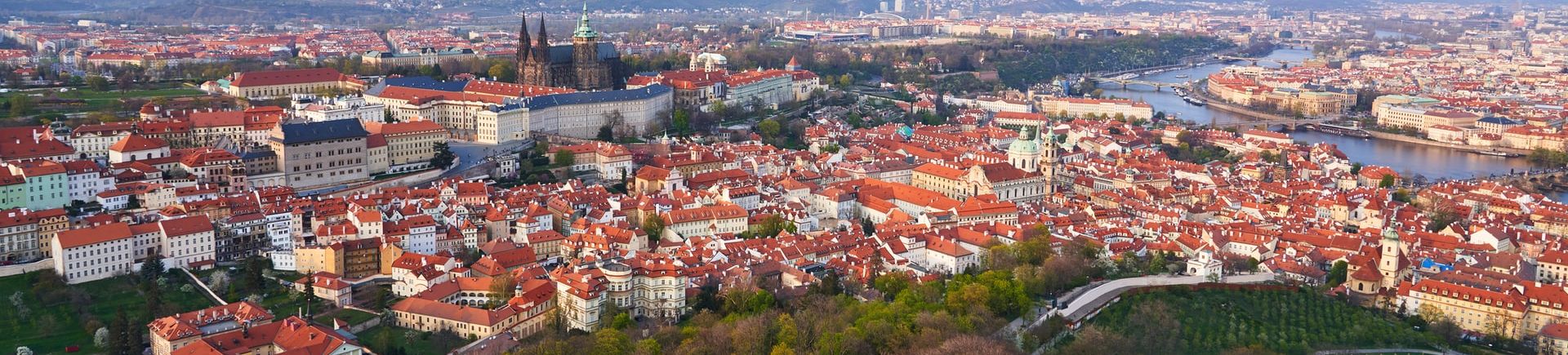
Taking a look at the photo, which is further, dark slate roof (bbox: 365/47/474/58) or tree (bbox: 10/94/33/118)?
dark slate roof (bbox: 365/47/474/58)

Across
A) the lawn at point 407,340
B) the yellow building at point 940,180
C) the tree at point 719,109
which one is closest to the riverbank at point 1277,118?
the tree at point 719,109

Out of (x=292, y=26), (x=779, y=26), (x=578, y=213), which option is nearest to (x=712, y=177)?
(x=578, y=213)

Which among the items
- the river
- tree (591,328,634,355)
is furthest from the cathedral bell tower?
tree (591,328,634,355)

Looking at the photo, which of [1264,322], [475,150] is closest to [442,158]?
[475,150]

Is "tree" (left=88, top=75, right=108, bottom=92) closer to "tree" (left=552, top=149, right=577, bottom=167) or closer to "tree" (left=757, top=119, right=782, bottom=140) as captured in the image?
"tree" (left=552, top=149, right=577, bottom=167)

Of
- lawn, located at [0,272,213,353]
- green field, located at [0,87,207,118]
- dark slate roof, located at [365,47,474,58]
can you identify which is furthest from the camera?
dark slate roof, located at [365,47,474,58]

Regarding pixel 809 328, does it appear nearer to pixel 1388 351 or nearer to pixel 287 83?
pixel 1388 351

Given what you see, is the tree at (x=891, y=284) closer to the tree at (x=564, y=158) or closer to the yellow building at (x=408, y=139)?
the tree at (x=564, y=158)
